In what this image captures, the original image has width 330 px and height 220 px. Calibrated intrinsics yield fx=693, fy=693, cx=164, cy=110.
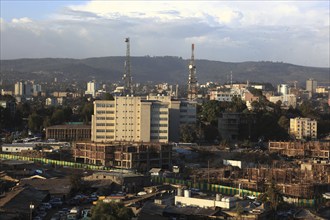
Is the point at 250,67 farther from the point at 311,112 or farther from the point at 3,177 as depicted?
the point at 3,177

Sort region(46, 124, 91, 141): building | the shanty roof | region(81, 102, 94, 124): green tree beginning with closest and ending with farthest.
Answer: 1. the shanty roof
2. region(46, 124, 91, 141): building
3. region(81, 102, 94, 124): green tree

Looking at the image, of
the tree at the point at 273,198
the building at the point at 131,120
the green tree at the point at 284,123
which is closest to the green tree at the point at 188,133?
the building at the point at 131,120

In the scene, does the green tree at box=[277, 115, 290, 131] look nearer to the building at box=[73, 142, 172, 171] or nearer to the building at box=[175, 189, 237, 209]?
the building at box=[73, 142, 172, 171]

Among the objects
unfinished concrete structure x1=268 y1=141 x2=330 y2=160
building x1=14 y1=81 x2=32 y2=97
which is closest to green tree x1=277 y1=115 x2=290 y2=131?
unfinished concrete structure x1=268 y1=141 x2=330 y2=160

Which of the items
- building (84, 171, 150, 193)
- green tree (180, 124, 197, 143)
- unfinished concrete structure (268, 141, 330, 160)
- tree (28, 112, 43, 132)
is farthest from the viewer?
tree (28, 112, 43, 132)

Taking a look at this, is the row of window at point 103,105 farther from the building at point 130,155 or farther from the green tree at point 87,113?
the green tree at point 87,113

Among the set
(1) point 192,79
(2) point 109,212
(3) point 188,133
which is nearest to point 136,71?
(1) point 192,79

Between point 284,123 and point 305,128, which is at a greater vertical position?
point 284,123

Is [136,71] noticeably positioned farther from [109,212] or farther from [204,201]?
[109,212]
